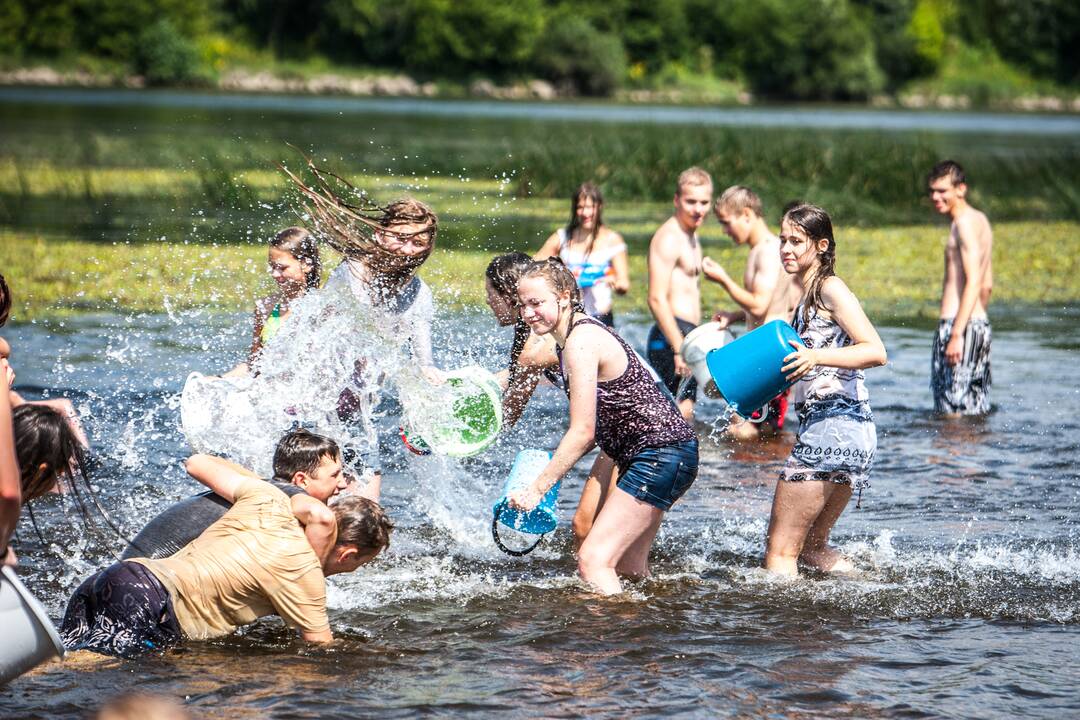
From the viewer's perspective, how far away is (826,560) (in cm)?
652

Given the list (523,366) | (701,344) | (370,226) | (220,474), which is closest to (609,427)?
(523,366)

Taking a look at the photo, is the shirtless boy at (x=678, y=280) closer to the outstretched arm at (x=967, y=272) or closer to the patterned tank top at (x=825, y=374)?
the outstretched arm at (x=967, y=272)

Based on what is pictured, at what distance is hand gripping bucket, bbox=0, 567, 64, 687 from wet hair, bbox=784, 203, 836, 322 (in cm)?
348

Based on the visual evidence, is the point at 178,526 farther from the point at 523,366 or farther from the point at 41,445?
the point at 523,366

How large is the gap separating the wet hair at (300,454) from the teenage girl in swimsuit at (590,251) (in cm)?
394

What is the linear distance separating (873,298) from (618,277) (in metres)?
5.98

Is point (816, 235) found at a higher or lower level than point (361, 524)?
higher

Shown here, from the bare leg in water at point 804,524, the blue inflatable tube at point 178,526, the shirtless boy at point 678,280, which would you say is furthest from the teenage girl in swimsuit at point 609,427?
the shirtless boy at point 678,280

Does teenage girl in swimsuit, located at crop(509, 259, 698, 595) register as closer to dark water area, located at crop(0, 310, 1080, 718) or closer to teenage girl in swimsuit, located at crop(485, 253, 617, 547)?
dark water area, located at crop(0, 310, 1080, 718)

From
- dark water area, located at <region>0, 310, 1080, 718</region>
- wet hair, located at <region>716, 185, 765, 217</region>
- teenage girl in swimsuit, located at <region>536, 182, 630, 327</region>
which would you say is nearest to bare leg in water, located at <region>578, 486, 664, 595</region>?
dark water area, located at <region>0, 310, 1080, 718</region>

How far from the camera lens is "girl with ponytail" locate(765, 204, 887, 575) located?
235 inches

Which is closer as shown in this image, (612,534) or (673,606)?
(612,534)

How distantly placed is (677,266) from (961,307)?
6.99 ft

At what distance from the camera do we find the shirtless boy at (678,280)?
866cm
